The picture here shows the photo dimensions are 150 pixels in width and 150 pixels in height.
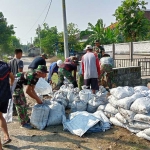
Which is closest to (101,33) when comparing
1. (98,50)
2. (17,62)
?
(98,50)

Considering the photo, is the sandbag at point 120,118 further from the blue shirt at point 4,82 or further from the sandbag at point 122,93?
the blue shirt at point 4,82

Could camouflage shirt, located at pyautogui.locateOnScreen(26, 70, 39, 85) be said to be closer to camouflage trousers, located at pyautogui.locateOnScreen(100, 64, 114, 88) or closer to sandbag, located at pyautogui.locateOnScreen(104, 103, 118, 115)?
sandbag, located at pyautogui.locateOnScreen(104, 103, 118, 115)

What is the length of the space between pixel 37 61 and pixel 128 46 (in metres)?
8.33

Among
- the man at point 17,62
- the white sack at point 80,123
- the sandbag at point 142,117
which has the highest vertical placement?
the man at point 17,62

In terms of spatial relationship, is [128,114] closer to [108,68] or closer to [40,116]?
[40,116]

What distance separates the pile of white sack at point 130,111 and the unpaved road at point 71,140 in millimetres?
122

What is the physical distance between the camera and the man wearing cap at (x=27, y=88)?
365 cm

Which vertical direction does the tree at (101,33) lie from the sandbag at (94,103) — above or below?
above

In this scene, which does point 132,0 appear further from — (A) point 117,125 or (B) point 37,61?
(A) point 117,125

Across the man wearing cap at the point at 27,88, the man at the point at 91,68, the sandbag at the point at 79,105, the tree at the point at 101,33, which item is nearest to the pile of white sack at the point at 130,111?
the sandbag at the point at 79,105

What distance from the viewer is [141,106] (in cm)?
322

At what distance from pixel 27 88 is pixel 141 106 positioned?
1937 millimetres

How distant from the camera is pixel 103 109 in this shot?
4184 mm

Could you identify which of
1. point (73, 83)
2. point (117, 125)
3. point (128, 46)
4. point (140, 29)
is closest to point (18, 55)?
point (73, 83)
